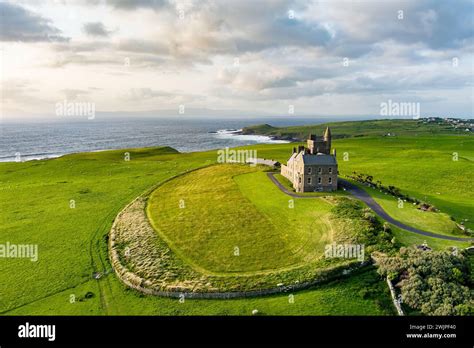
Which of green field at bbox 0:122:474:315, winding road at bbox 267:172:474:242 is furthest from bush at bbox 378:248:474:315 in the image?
winding road at bbox 267:172:474:242

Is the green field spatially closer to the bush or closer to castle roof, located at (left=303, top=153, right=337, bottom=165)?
the bush

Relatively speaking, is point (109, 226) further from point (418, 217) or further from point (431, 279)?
point (418, 217)

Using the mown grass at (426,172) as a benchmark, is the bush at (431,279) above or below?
below

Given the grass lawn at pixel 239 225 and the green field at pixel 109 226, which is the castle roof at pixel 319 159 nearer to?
the grass lawn at pixel 239 225

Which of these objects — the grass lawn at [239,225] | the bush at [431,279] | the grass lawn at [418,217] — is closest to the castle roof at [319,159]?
the grass lawn at [239,225]

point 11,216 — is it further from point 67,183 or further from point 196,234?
point 196,234
